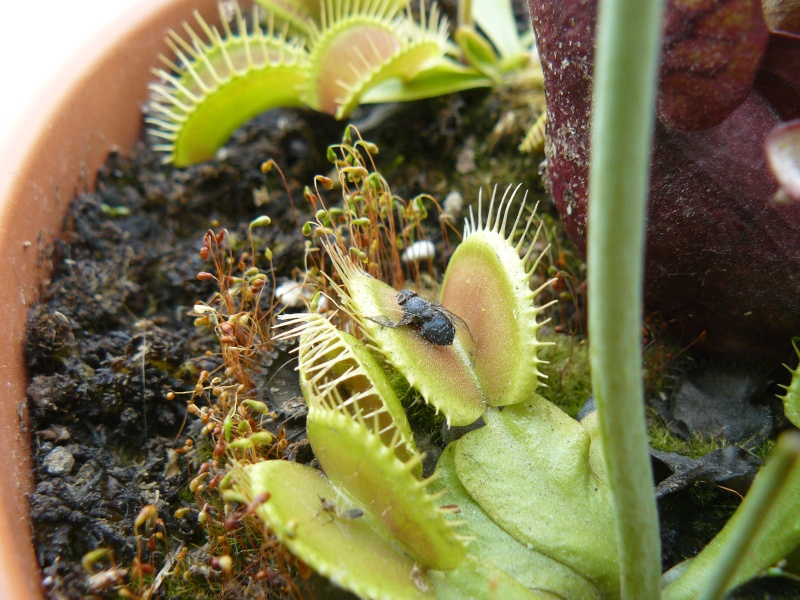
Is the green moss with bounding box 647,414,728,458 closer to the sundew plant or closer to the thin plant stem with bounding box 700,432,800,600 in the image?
the sundew plant

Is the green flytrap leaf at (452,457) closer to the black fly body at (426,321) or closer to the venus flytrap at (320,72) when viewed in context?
the black fly body at (426,321)

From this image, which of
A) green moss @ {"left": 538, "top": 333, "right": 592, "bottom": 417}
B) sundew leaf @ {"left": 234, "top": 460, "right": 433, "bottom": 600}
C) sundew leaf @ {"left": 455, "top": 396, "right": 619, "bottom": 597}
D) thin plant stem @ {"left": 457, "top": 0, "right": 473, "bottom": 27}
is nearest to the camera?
sundew leaf @ {"left": 234, "top": 460, "right": 433, "bottom": 600}

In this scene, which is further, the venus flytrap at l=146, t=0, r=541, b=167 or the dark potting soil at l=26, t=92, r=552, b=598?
the venus flytrap at l=146, t=0, r=541, b=167

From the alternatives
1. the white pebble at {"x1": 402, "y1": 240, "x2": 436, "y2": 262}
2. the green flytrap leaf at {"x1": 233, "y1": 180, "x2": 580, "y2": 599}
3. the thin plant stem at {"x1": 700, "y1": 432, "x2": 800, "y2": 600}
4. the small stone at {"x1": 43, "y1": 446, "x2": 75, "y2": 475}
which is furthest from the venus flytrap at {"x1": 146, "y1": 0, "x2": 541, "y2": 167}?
the thin plant stem at {"x1": 700, "y1": 432, "x2": 800, "y2": 600}

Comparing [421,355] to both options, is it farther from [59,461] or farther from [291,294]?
[59,461]

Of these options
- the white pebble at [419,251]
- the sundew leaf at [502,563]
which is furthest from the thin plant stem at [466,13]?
the sundew leaf at [502,563]

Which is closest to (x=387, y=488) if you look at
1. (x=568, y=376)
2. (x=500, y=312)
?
(x=500, y=312)

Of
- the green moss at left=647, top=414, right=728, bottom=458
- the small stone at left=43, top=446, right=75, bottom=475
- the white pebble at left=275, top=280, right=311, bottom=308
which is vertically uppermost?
the white pebble at left=275, top=280, right=311, bottom=308

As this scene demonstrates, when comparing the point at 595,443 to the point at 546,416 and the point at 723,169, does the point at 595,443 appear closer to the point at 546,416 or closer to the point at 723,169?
the point at 546,416
